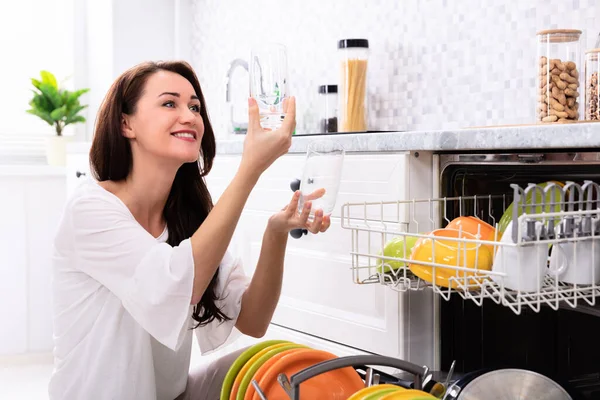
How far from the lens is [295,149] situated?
6.18ft

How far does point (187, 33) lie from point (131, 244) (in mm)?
2440

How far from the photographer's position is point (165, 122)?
160 centimetres

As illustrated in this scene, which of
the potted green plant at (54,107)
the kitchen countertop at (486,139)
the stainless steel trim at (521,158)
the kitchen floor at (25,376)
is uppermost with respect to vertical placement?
the potted green plant at (54,107)

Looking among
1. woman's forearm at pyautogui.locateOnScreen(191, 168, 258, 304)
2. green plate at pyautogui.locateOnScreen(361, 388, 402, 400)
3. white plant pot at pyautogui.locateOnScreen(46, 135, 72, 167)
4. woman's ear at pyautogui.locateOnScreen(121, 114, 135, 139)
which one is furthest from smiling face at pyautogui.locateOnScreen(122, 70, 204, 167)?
white plant pot at pyautogui.locateOnScreen(46, 135, 72, 167)

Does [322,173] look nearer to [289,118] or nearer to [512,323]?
[289,118]

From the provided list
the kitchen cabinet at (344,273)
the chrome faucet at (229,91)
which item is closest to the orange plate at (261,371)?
the kitchen cabinet at (344,273)

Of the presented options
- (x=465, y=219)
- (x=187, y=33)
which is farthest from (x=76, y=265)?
(x=187, y=33)

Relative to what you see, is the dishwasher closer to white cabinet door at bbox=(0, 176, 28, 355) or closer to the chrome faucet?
the chrome faucet

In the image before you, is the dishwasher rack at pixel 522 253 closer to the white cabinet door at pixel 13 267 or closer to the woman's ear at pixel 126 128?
the woman's ear at pixel 126 128

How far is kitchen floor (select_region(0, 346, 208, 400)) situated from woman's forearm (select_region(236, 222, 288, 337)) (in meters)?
1.96

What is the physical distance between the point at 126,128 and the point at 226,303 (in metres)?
0.47

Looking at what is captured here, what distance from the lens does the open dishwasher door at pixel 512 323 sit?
1.36 metres

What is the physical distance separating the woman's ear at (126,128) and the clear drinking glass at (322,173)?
518 mm

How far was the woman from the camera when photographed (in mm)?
1403
